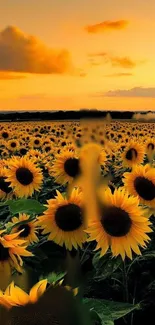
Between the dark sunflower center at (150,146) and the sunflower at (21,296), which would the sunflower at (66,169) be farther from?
the sunflower at (21,296)

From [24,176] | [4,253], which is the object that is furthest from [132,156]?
[4,253]

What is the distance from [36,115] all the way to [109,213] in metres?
70.1

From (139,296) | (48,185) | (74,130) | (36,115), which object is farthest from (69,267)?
(36,115)

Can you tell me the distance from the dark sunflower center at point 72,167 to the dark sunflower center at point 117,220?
3.39 m

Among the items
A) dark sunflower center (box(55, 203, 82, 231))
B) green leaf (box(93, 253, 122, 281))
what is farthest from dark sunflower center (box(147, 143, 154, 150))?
green leaf (box(93, 253, 122, 281))

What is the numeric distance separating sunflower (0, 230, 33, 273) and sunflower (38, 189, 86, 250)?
32.9 inches

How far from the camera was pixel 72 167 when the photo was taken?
20.8 feet

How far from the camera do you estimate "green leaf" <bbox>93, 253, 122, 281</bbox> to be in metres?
2.65

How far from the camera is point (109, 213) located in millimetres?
2848

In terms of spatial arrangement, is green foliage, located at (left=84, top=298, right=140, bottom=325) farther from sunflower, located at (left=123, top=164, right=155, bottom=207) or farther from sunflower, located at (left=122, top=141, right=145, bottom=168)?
sunflower, located at (left=122, top=141, right=145, bottom=168)

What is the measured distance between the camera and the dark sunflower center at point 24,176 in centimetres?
579

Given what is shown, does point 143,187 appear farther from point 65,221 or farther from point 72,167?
point 72,167

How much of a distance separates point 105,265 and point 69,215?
0.60 meters

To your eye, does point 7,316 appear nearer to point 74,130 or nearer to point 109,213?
point 109,213
